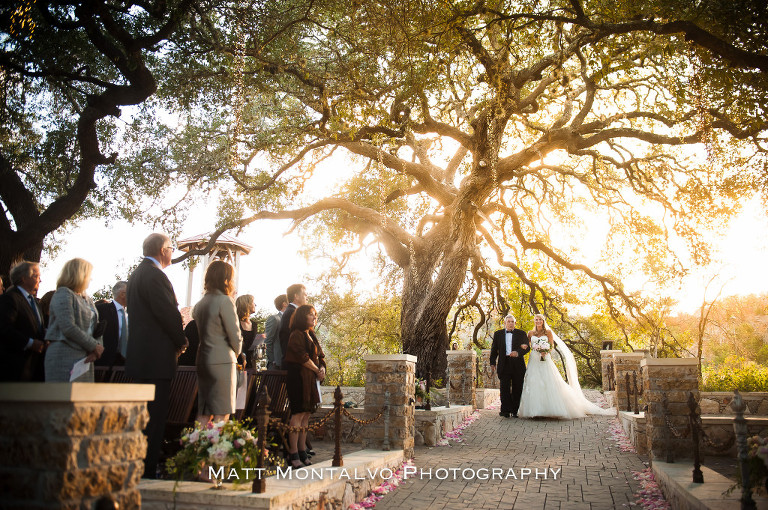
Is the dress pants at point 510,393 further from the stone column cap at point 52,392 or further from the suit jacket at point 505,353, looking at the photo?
the stone column cap at point 52,392

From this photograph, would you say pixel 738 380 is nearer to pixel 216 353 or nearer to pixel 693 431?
pixel 693 431

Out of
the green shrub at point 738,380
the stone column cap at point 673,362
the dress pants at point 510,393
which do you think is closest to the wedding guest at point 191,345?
the stone column cap at point 673,362

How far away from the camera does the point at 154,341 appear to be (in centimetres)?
441

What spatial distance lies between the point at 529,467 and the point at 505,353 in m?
5.49

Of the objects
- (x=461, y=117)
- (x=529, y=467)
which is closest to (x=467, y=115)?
(x=461, y=117)

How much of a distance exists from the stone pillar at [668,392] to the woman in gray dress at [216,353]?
4.84m

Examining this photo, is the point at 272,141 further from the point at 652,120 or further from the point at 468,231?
the point at 652,120

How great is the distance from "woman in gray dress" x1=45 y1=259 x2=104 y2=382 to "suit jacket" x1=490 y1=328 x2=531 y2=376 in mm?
9163

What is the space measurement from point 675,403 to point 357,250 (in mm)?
12691

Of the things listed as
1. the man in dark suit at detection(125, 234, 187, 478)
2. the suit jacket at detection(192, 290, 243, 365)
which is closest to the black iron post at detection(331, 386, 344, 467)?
the suit jacket at detection(192, 290, 243, 365)

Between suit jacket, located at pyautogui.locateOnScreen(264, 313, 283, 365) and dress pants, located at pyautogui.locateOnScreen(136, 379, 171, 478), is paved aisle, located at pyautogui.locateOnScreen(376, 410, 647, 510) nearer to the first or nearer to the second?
dress pants, located at pyautogui.locateOnScreen(136, 379, 171, 478)

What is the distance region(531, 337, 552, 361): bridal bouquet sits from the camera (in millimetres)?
11890

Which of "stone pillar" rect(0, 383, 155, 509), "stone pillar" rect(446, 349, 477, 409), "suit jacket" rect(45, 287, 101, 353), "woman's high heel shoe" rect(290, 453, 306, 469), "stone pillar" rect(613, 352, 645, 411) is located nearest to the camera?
"stone pillar" rect(0, 383, 155, 509)

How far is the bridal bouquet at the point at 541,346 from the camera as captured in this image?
11890 mm
